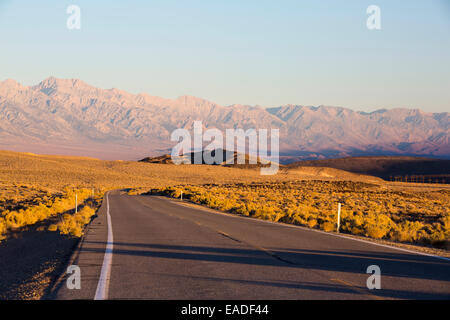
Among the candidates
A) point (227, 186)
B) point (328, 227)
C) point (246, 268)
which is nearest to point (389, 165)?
point (227, 186)

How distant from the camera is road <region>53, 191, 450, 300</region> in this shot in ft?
25.6

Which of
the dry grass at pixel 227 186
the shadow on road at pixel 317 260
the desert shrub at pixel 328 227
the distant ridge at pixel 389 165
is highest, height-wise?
the shadow on road at pixel 317 260

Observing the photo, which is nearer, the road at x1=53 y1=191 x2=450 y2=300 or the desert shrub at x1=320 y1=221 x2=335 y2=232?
the road at x1=53 y1=191 x2=450 y2=300

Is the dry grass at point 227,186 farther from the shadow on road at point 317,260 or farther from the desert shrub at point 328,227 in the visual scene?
→ the shadow on road at point 317,260

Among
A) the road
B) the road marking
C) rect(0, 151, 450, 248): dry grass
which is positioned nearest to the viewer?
the road marking

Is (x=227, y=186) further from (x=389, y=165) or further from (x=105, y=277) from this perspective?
(x=389, y=165)

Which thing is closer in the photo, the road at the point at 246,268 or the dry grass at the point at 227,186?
the road at the point at 246,268

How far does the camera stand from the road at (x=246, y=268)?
Result: 7.81 metres

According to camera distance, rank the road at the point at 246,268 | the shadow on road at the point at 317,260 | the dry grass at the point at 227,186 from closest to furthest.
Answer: the road at the point at 246,268 < the shadow on road at the point at 317,260 < the dry grass at the point at 227,186

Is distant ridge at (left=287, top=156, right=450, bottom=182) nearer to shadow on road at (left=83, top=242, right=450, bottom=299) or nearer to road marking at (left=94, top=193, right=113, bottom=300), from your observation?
shadow on road at (left=83, top=242, right=450, bottom=299)

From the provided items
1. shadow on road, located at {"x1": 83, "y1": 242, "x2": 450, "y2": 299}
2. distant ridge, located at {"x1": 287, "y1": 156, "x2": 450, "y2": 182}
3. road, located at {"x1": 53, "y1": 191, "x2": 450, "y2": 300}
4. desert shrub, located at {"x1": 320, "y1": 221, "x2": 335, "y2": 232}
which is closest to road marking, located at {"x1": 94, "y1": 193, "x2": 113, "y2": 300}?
road, located at {"x1": 53, "y1": 191, "x2": 450, "y2": 300}

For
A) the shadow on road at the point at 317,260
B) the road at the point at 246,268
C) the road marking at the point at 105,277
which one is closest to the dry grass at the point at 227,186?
the road at the point at 246,268

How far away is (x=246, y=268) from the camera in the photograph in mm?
9836
